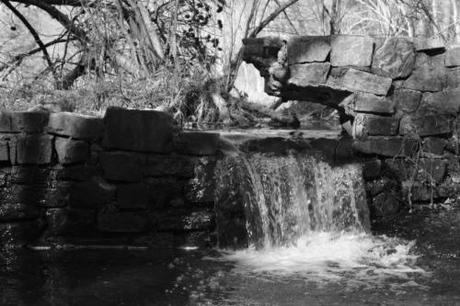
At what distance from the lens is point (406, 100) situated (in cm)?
620

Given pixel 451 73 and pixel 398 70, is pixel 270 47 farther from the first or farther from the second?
pixel 451 73

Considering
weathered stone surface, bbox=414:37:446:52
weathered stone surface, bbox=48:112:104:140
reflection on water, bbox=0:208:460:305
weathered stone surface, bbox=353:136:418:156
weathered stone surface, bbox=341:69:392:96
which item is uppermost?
weathered stone surface, bbox=414:37:446:52

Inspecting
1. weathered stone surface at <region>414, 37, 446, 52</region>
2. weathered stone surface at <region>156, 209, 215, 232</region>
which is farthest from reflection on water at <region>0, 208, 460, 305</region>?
weathered stone surface at <region>414, 37, 446, 52</region>

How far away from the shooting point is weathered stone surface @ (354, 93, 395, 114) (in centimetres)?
609

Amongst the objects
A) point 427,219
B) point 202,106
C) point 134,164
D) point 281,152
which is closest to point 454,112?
point 427,219

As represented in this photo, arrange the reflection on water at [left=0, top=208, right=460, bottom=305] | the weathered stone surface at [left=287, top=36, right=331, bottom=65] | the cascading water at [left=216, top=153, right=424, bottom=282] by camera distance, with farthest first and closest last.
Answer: the weathered stone surface at [left=287, top=36, right=331, bottom=65]
the cascading water at [left=216, top=153, right=424, bottom=282]
the reflection on water at [left=0, top=208, right=460, bottom=305]

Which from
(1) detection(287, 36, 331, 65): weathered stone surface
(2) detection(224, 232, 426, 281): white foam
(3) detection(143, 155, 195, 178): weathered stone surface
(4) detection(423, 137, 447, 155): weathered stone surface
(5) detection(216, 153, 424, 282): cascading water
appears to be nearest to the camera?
(2) detection(224, 232, 426, 281): white foam

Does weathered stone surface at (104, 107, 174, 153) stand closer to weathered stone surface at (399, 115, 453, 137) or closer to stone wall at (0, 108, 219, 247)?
stone wall at (0, 108, 219, 247)

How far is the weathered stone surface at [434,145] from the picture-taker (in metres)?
6.34

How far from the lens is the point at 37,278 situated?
4164mm

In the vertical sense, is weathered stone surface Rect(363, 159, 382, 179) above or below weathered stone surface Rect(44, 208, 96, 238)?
above

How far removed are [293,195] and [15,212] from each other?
7.75ft

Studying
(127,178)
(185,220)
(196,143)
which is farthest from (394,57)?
(127,178)

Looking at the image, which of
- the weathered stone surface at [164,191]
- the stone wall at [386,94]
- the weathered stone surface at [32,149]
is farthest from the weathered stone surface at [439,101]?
the weathered stone surface at [32,149]
